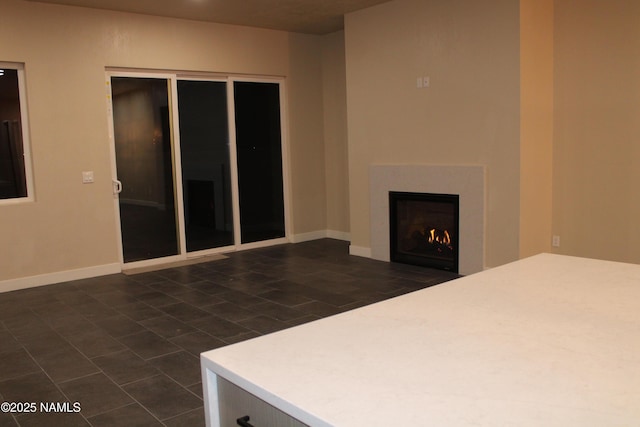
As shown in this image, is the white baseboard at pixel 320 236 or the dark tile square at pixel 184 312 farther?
the white baseboard at pixel 320 236

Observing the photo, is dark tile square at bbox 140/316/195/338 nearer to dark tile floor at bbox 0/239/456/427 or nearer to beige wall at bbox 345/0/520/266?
dark tile floor at bbox 0/239/456/427

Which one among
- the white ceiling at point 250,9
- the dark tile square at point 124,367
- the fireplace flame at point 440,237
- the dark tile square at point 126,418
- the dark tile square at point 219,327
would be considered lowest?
the dark tile square at point 126,418

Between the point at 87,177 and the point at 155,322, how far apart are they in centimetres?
239

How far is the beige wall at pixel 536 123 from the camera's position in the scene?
4949 mm

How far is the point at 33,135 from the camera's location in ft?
18.3

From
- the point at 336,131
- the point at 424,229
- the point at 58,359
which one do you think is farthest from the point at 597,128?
the point at 58,359

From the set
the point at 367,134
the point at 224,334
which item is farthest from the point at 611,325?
the point at 367,134

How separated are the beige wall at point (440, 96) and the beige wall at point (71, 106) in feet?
6.77

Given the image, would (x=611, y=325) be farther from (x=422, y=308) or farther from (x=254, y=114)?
(x=254, y=114)

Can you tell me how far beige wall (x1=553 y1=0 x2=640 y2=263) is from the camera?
15.6 ft

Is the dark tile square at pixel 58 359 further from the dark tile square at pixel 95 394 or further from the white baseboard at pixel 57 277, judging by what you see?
the white baseboard at pixel 57 277

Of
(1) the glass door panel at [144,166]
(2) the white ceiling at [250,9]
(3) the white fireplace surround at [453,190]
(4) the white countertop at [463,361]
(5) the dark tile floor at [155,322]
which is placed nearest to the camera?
(4) the white countertop at [463,361]

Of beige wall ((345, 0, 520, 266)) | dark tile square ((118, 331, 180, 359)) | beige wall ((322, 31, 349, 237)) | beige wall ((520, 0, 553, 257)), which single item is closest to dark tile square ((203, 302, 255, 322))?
dark tile square ((118, 331, 180, 359))

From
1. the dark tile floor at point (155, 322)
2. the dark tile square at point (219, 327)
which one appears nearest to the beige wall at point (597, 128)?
the dark tile floor at point (155, 322)
